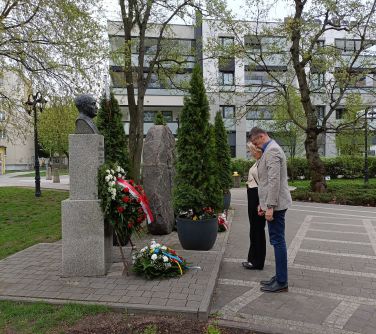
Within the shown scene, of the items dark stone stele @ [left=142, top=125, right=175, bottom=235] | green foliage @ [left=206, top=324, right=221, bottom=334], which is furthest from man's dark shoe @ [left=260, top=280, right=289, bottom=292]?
dark stone stele @ [left=142, top=125, right=175, bottom=235]

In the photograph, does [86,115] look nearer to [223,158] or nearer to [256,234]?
[256,234]

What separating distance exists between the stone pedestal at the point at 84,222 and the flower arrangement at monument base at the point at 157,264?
0.53m

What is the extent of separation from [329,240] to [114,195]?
529cm

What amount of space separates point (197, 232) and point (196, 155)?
4.82ft

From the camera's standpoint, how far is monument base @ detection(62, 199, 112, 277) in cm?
518

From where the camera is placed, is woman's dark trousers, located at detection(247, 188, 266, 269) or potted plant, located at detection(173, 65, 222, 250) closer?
woman's dark trousers, located at detection(247, 188, 266, 269)

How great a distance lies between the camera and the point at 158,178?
8.64 metres

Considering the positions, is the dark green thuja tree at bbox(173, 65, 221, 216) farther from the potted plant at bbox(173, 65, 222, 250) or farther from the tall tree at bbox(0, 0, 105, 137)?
the tall tree at bbox(0, 0, 105, 137)

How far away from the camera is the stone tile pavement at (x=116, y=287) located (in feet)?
13.8

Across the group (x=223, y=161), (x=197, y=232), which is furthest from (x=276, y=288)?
(x=223, y=161)

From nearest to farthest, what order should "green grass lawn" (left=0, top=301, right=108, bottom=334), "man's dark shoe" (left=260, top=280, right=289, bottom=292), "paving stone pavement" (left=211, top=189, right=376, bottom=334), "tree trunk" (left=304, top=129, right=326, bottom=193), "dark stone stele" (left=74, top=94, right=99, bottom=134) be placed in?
"green grass lawn" (left=0, top=301, right=108, bottom=334) → "paving stone pavement" (left=211, top=189, right=376, bottom=334) → "man's dark shoe" (left=260, top=280, right=289, bottom=292) → "dark stone stele" (left=74, top=94, right=99, bottom=134) → "tree trunk" (left=304, top=129, right=326, bottom=193)

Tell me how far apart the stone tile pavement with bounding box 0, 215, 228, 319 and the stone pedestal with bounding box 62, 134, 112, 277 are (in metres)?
0.18

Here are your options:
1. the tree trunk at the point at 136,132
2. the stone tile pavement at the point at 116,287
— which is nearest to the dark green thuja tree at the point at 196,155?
the stone tile pavement at the point at 116,287

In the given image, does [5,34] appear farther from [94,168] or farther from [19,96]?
[94,168]
